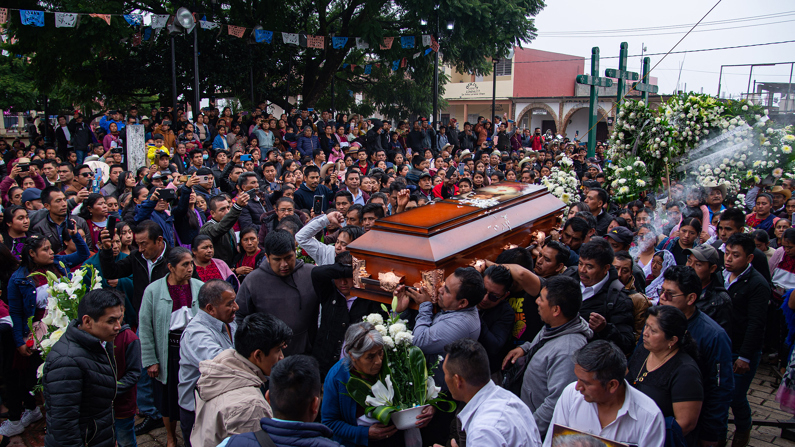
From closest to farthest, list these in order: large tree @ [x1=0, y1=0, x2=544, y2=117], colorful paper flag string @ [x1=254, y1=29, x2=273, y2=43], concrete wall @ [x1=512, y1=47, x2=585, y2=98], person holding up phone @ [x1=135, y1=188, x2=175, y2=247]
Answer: person holding up phone @ [x1=135, y1=188, x2=175, y2=247]
large tree @ [x1=0, y1=0, x2=544, y2=117]
colorful paper flag string @ [x1=254, y1=29, x2=273, y2=43]
concrete wall @ [x1=512, y1=47, x2=585, y2=98]

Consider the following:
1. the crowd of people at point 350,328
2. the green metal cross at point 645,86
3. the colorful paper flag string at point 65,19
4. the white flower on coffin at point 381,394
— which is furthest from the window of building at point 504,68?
the white flower on coffin at point 381,394

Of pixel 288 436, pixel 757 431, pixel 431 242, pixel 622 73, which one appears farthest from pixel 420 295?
pixel 622 73

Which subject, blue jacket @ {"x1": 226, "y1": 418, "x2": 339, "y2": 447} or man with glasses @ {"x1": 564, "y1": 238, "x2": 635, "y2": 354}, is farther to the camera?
man with glasses @ {"x1": 564, "y1": 238, "x2": 635, "y2": 354}

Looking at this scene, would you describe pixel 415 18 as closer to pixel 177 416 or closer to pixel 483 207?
pixel 483 207

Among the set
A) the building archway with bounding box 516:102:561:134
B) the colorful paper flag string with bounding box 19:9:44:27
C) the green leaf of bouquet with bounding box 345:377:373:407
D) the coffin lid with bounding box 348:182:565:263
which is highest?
the colorful paper flag string with bounding box 19:9:44:27

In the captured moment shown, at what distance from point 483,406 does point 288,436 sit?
29.4 inches

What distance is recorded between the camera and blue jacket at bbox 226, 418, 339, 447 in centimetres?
178

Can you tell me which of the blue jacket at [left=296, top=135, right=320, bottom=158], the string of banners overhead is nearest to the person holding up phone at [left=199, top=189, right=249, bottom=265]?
the blue jacket at [left=296, top=135, right=320, bottom=158]

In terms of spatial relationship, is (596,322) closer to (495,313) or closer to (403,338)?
(495,313)

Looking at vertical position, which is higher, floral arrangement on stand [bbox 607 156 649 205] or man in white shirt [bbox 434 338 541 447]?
floral arrangement on stand [bbox 607 156 649 205]

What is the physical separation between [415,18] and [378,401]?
1228 centimetres

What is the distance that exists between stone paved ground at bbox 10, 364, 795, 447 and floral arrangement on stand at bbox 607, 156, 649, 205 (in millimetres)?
2510

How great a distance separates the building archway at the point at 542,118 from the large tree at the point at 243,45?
515 inches

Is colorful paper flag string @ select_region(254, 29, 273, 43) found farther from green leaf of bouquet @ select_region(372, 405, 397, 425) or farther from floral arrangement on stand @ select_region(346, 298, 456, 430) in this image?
green leaf of bouquet @ select_region(372, 405, 397, 425)
